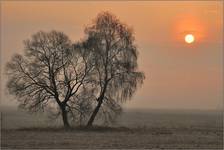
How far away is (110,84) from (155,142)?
619 inches

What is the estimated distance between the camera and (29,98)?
48625 millimetres

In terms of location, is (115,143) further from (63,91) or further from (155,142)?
(63,91)

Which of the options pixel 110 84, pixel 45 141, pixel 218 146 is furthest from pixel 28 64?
pixel 218 146

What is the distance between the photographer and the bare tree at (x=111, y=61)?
162ft

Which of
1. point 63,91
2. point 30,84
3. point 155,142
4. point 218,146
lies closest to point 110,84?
point 63,91

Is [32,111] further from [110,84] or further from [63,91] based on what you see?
[110,84]

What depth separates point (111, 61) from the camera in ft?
163

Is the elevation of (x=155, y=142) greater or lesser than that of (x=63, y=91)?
lesser

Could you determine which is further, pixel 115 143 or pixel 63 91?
pixel 63 91

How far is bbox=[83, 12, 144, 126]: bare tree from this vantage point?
49.4 m

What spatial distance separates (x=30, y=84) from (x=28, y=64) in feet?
6.64

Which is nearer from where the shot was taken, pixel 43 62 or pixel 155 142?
pixel 155 142

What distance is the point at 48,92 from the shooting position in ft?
161

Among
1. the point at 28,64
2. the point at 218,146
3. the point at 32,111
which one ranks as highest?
the point at 28,64
